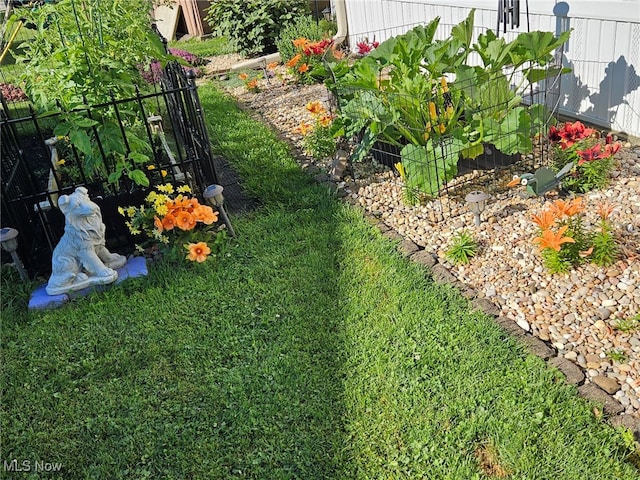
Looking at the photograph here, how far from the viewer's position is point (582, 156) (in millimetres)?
3557

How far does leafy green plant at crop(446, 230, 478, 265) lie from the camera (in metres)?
3.17

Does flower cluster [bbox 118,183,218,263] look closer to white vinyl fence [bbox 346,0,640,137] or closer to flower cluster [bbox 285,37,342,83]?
white vinyl fence [bbox 346,0,640,137]

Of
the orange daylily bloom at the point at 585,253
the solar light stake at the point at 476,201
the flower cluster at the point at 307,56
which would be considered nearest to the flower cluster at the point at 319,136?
the flower cluster at the point at 307,56

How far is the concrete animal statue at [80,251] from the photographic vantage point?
3029 millimetres

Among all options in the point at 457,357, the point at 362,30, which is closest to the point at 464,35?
the point at 457,357

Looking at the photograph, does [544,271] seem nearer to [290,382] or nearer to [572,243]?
[572,243]

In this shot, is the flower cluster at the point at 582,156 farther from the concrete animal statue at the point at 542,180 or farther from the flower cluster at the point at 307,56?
the flower cluster at the point at 307,56

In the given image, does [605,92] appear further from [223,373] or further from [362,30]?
[362,30]

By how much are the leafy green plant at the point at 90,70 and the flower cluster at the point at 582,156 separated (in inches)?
110

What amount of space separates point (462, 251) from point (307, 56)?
4.65 m

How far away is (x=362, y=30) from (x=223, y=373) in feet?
22.3

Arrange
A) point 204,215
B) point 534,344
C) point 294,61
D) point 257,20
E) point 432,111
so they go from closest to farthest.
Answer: point 534,344
point 204,215
point 432,111
point 294,61
point 257,20

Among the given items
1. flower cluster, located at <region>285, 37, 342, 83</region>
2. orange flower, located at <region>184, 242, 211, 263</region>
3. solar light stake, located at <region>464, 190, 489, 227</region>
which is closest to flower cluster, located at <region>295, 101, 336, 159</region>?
flower cluster, located at <region>285, 37, 342, 83</region>

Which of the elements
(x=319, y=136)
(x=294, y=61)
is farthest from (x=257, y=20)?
(x=319, y=136)
